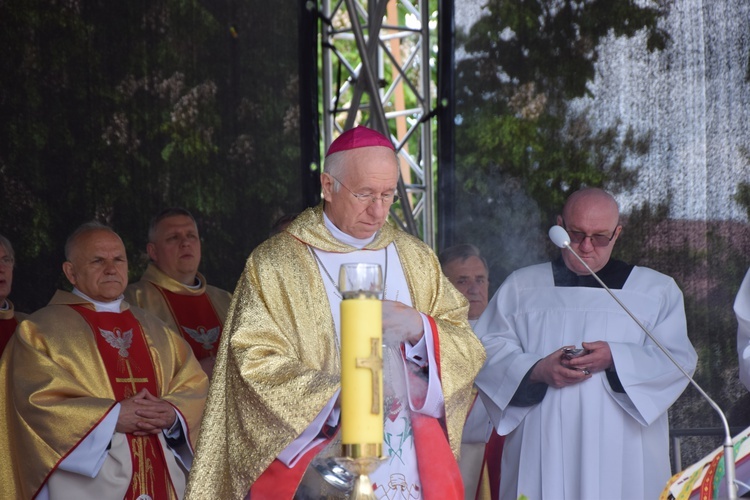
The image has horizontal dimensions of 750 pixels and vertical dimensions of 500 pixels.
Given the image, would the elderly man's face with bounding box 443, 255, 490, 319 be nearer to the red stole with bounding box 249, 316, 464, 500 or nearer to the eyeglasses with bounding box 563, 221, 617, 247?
the eyeglasses with bounding box 563, 221, 617, 247

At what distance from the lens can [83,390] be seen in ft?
16.7

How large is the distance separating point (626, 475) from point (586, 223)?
1046mm

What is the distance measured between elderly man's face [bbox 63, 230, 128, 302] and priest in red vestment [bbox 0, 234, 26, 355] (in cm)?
49

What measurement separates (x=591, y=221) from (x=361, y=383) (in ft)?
9.74

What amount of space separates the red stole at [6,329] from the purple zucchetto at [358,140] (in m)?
2.70

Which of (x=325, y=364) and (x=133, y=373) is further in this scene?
(x=133, y=373)

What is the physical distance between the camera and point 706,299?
266 inches

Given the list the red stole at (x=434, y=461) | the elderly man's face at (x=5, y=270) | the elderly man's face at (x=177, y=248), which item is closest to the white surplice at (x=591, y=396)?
the red stole at (x=434, y=461)

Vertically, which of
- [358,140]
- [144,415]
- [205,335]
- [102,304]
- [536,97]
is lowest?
[144,415]

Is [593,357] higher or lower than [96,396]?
higher

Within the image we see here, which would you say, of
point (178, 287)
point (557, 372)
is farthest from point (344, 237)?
point (178, 287)

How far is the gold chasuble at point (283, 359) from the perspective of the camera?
3.32m

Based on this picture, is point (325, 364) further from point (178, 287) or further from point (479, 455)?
point (178, 287)

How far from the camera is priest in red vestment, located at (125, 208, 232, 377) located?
21.5 feet
